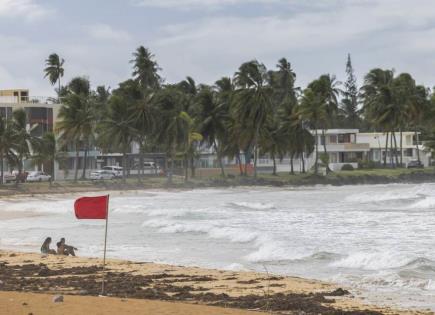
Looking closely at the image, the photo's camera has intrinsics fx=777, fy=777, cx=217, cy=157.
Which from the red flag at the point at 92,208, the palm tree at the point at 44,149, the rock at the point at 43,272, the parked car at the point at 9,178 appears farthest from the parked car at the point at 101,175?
the red flag at the point at 92,208

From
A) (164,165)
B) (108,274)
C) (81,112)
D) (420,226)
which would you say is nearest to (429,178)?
(164,165)

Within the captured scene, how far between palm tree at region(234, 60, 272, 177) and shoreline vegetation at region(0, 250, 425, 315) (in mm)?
55164

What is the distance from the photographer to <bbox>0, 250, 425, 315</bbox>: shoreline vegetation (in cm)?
1105

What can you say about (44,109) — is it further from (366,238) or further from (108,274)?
(108,274)

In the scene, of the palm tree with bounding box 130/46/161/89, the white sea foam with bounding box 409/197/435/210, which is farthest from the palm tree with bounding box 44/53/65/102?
the white sea foam with bounding box 409/197/435/210

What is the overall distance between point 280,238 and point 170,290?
41.6ft

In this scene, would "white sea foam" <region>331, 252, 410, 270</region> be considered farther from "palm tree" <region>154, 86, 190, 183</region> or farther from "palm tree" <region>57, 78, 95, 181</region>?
"palm tree" <region>154, 86, 190, 183</region>

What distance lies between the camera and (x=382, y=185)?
75.8 m

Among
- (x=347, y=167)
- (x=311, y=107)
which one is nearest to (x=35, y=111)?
(x=311, y=107)

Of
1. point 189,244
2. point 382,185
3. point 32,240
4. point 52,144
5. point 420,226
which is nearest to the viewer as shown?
point 189,244

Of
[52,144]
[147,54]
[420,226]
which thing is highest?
[147,54]

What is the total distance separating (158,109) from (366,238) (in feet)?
154

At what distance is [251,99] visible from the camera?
72500 mm

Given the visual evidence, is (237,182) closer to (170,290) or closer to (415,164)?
(415,164)
